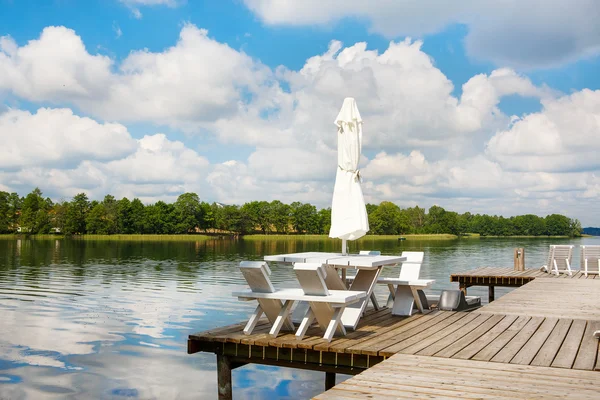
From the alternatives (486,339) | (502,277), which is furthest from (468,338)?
(502,277)

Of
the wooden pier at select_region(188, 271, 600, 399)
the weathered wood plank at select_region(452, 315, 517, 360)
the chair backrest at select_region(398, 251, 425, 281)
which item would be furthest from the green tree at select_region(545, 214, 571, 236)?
the weathered wood plank at select_region(452, 315, 517, 360)

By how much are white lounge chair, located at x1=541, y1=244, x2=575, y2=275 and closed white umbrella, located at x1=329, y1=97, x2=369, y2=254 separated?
1156 cm

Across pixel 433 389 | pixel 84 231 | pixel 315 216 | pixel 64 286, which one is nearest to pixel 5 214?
pixel 84 231

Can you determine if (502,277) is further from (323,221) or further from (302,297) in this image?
(323,221)

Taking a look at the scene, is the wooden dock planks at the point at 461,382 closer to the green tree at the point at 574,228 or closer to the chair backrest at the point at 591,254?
the chair backrest at the point at 591,254

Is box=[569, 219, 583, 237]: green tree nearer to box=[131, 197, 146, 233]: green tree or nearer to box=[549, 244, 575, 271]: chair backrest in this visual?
box=[131, 197, 146, 233]: green tree

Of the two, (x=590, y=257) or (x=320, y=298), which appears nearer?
(x=320, y=298)

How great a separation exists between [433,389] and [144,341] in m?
10.1

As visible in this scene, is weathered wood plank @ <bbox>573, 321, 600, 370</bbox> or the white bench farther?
the white bench

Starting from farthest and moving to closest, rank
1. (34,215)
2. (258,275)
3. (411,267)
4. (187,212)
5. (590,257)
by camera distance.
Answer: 1. (187,212)
2. (34,215)
3. (590,257)
4. (411,267)
5. (258,275)

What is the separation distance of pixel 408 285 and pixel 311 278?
2980 millimetres

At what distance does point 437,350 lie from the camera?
660cm

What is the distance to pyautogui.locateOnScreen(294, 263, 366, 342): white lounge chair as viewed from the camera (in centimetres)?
706

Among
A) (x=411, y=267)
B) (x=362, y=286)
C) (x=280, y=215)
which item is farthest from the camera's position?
(x=280, y=215)
